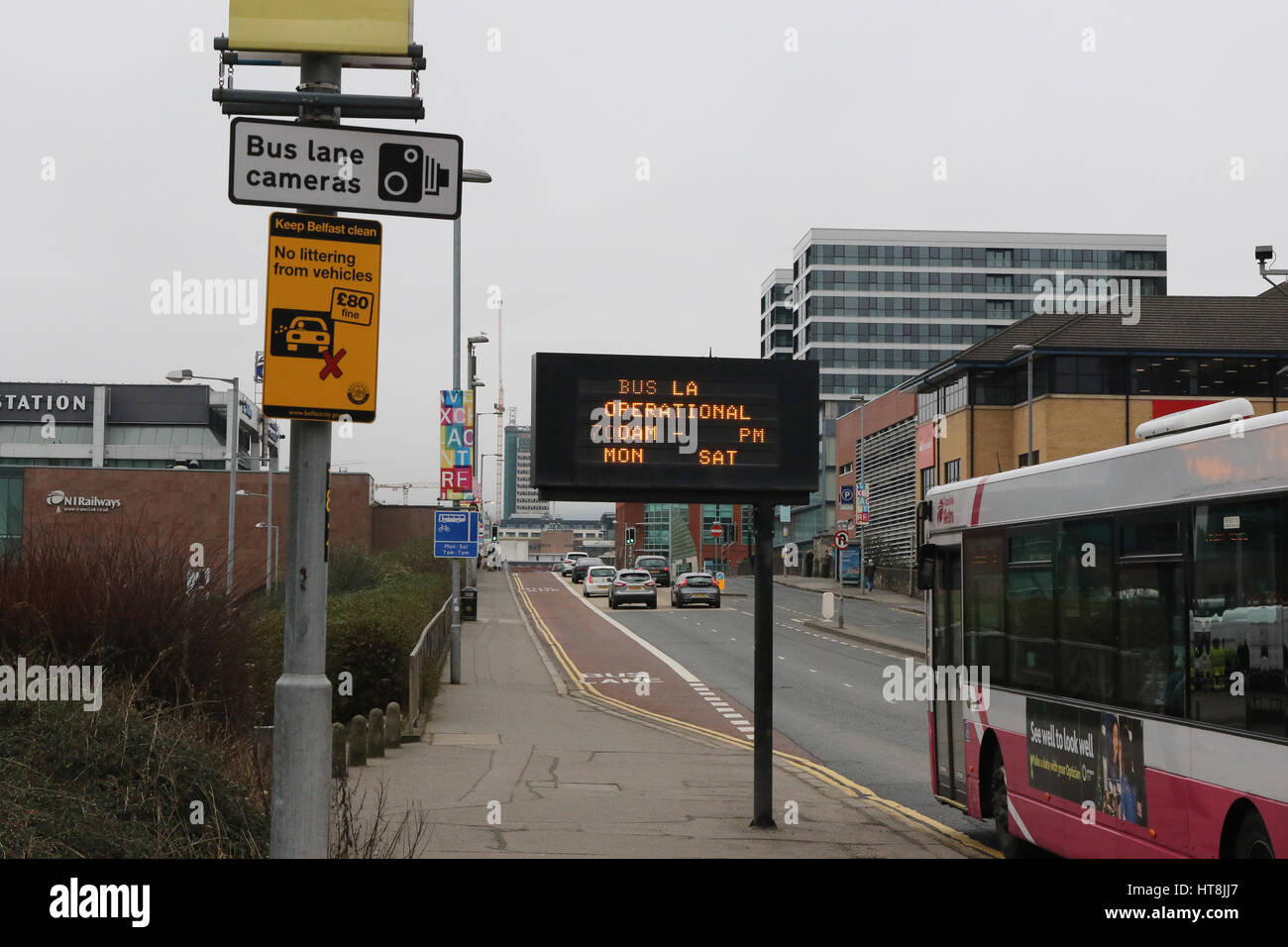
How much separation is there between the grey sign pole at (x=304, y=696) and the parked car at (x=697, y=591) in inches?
1904

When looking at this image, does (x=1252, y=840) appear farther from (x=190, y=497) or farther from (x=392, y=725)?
(x=190, y=497)

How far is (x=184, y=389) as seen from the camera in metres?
129

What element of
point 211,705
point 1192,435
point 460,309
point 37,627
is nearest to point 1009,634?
point 1192,435

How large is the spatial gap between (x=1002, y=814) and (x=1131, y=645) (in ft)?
10.4

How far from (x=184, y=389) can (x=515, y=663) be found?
346 ft

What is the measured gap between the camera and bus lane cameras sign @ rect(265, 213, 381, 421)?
15.8 ft

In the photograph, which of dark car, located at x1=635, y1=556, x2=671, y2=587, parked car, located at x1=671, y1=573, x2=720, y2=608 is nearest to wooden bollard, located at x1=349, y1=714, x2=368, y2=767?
parked car, located at x1=671, y1=573, x2=720, y2=608

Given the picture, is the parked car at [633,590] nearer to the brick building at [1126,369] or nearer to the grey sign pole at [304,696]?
the brick building at [1126,369]

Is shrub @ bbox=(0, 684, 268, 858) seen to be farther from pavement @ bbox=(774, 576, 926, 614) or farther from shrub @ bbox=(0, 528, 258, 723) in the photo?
pavement @ bbox=(774, 576, 926, 614)

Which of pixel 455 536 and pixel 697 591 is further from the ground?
pixel 455 536

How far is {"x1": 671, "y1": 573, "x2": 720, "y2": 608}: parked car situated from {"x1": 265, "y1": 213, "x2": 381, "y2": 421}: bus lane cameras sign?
4840 cm

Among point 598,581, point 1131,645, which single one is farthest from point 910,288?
point 1131,645

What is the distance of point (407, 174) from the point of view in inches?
203

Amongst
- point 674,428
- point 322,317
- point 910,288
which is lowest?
point 322,317
